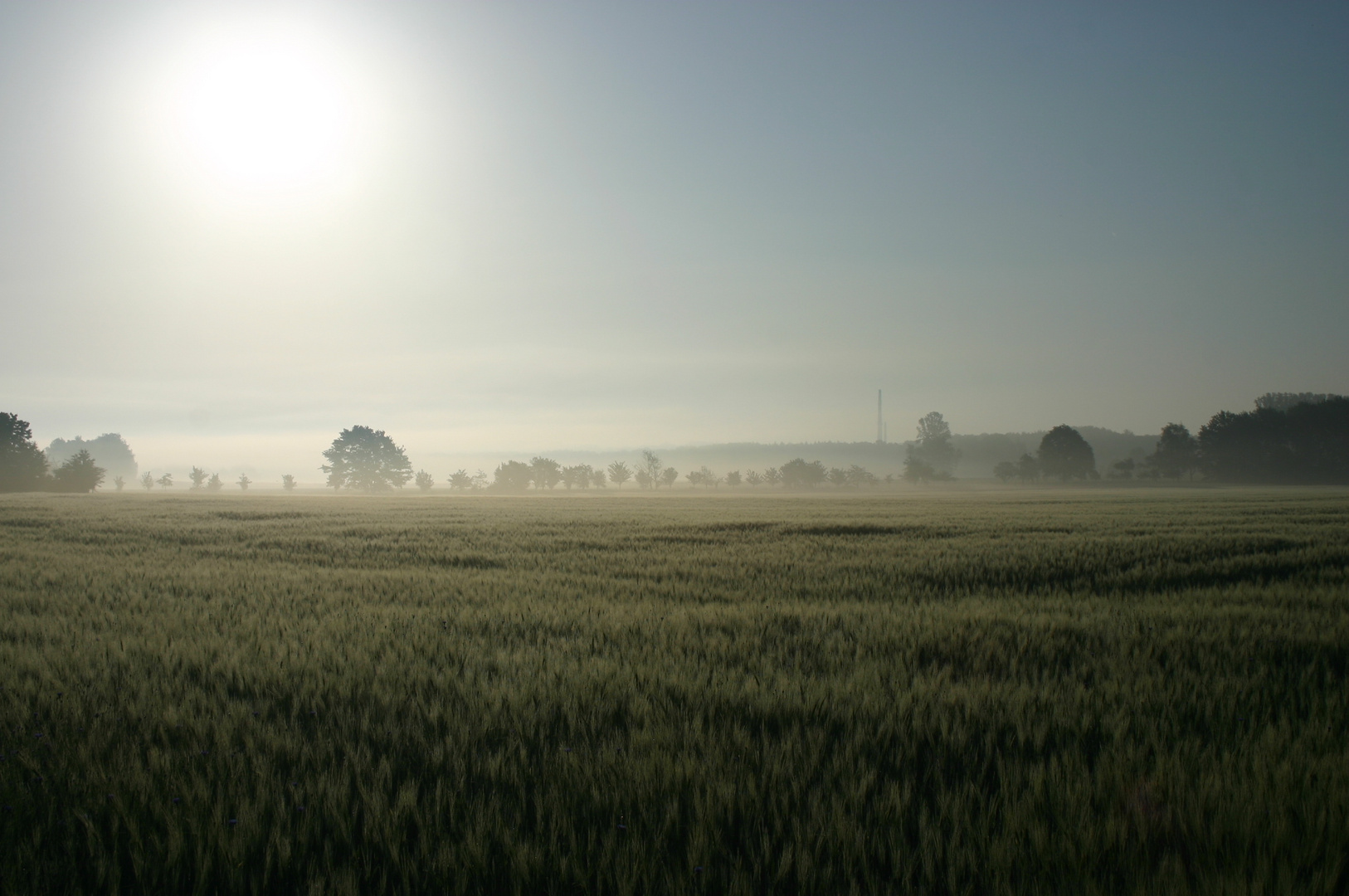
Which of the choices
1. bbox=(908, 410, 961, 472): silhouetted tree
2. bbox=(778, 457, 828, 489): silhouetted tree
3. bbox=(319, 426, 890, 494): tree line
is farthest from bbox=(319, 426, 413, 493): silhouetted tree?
bbox=(908, 410, 961, 472): silhouetted tree

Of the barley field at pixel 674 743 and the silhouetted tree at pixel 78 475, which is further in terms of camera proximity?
the silhouetted tree at pixel 78 475

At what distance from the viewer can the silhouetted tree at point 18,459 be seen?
75.5 meters

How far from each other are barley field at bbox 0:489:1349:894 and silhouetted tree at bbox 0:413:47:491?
3830 inches

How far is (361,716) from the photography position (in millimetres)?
3936

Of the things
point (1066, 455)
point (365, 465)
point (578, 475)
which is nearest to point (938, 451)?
point (1066, 455)

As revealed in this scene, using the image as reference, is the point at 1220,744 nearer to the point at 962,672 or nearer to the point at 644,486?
the point at 962,672

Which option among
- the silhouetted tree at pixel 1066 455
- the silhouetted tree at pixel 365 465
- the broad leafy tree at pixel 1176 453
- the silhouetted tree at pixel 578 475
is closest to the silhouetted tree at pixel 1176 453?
the broad leafy tree at pixel 1176 453

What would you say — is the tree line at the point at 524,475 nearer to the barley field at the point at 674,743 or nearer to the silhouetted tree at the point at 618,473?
the silhouetted tree at the point at 618,473

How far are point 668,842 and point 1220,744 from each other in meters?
3.24

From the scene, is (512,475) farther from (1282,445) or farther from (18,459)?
(1282,445)

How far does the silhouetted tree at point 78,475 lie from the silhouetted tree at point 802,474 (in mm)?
119581

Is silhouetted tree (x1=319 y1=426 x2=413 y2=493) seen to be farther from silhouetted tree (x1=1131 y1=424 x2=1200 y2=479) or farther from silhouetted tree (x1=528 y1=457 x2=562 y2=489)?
silhouetted tree (x1=1131 y1=424 x2=1200 y2=479)

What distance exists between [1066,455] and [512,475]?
115 m

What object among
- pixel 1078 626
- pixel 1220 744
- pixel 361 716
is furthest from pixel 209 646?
pixel 1078 626
